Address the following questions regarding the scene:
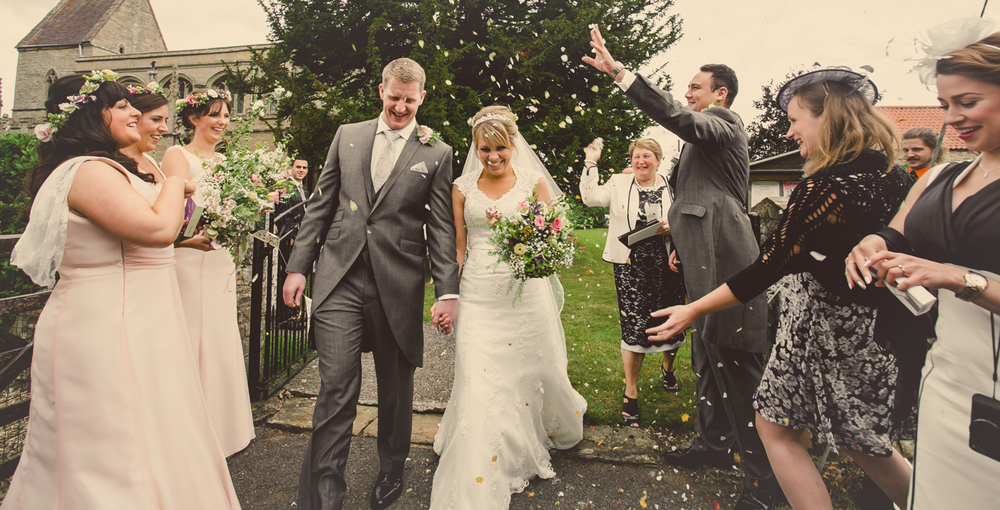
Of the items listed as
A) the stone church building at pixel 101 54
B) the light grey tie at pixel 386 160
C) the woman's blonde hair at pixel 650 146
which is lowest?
the light grey tie at pixel 386 160

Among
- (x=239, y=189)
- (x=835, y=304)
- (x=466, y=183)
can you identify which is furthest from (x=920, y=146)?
(x=239, y=189)

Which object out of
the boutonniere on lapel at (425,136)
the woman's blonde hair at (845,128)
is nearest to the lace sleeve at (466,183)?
the boutonniere on lapel at (425,136)

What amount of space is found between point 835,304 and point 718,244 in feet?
3.46

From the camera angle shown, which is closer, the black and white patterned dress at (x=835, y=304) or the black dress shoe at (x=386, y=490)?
the black and white patterned dress at (x=835, y=304)

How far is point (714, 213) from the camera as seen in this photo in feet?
10.0

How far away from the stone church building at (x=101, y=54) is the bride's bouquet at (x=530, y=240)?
125 feet

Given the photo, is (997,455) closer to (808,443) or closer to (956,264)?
(956,264)

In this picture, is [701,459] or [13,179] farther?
[13,179]

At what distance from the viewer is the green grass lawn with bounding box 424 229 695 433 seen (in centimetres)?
409

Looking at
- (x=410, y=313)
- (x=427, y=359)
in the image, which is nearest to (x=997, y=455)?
(x=410, y=313)

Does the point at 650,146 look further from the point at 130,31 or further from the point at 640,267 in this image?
the point at 130,31

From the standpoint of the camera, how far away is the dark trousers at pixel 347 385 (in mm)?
2543

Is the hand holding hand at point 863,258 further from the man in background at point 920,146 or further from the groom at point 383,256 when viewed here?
the man in background at point 920,146

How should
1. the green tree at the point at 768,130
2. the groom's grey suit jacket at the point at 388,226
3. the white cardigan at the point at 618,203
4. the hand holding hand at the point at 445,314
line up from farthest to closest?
1. the green tree at the point at 768,130
2. the white cardigan at the point at 618,203
3. the hand holding hand at the point at 445,314
4. the groom's grey suit jacket at the point at 388,226
